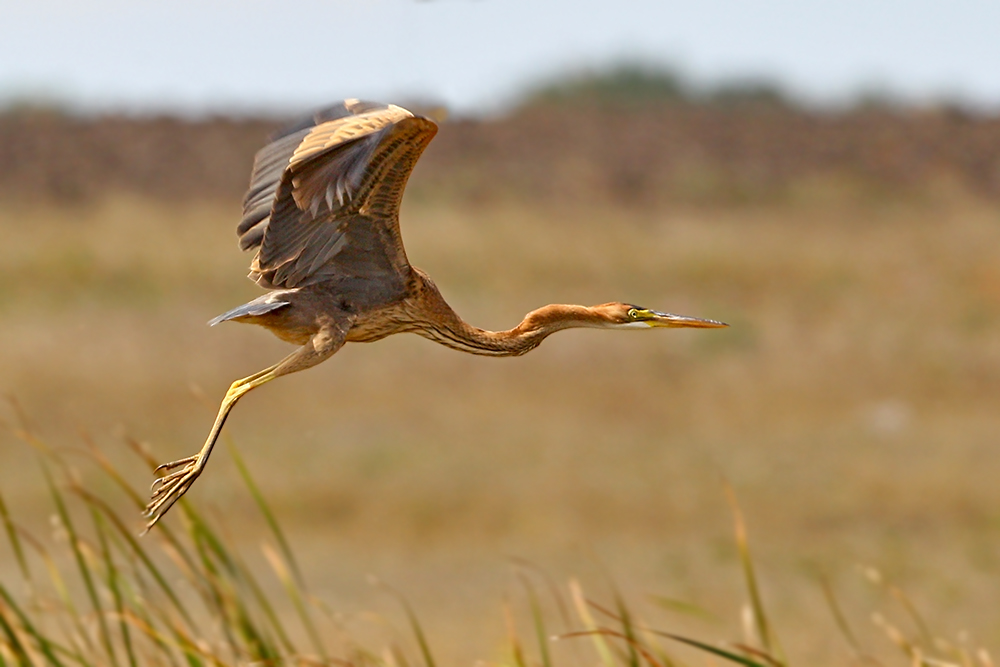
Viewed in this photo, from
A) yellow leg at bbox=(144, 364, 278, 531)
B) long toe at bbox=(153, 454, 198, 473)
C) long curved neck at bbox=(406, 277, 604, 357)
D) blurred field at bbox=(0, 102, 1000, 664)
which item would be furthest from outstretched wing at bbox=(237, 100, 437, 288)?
blurred field at bbox=(0, 102, 1000, 664)

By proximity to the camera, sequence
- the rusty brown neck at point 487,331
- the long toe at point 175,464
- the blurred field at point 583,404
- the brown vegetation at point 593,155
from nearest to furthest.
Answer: the long toe at point 175,464, the rusty brown neck at point 487,331, the blurred field at point 583,404, the brown vegetation at point 593,155

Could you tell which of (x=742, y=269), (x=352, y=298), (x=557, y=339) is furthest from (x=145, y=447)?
(x=742, y=269)

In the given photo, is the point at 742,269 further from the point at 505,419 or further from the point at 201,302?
the point at 201,302

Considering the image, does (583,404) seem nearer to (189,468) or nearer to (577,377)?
(577,377)

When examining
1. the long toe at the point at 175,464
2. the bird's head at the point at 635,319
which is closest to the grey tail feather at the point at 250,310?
the long toe at the point at 175,464

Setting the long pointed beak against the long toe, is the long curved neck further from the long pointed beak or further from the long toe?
the long toe

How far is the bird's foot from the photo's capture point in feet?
9.41

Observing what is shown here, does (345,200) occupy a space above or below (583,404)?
above

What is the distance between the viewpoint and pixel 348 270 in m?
3.22

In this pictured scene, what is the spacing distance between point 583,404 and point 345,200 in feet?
54.2

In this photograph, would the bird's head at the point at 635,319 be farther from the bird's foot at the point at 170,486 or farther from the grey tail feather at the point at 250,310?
the bird's foot at the point at 170,486

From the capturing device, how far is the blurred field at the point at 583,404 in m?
15.1

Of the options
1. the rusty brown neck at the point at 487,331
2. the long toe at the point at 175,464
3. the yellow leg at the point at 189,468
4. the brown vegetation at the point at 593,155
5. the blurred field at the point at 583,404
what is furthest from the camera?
the brown vegetation at the point at 593,155

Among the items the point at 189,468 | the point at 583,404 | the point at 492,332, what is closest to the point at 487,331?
the point at 492,332
